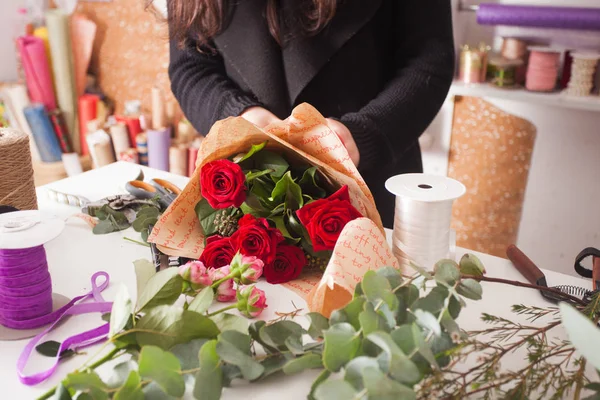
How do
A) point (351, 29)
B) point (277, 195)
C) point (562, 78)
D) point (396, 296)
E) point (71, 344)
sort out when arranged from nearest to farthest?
point (396, 296) < point (71, 344) < point (277, 195) < point (351, 29) < point (562, 78)

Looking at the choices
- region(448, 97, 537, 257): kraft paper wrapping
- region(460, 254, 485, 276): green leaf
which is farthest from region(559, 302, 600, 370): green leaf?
region(448, 97, 537, 257): kraft paper wrapping

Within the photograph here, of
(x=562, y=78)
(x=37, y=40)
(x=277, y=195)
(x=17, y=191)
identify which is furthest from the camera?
(x=37, y=40)

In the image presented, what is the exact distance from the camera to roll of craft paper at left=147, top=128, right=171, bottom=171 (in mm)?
2393

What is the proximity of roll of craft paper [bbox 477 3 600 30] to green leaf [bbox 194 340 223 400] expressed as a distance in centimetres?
160

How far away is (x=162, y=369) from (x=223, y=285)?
0.25 m

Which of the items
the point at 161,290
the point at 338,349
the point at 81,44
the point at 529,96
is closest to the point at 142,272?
the point at 161,290

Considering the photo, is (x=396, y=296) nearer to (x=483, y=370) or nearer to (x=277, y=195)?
(x=483, y=370)

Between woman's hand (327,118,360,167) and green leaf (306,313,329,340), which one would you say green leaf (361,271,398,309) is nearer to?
green leaf (306,313,329,340)

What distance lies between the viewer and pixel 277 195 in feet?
2.71

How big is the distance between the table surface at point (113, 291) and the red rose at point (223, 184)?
0.14 meters

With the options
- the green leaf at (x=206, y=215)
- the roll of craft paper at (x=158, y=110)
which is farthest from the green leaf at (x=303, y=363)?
the roll of craft paper at (x=158, y=110)

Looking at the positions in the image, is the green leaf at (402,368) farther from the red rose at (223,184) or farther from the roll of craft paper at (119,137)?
the roll of craft paper at (119,137)

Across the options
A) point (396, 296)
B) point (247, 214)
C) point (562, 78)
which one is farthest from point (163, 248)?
point (562, 78)

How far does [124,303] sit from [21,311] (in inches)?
8.6
